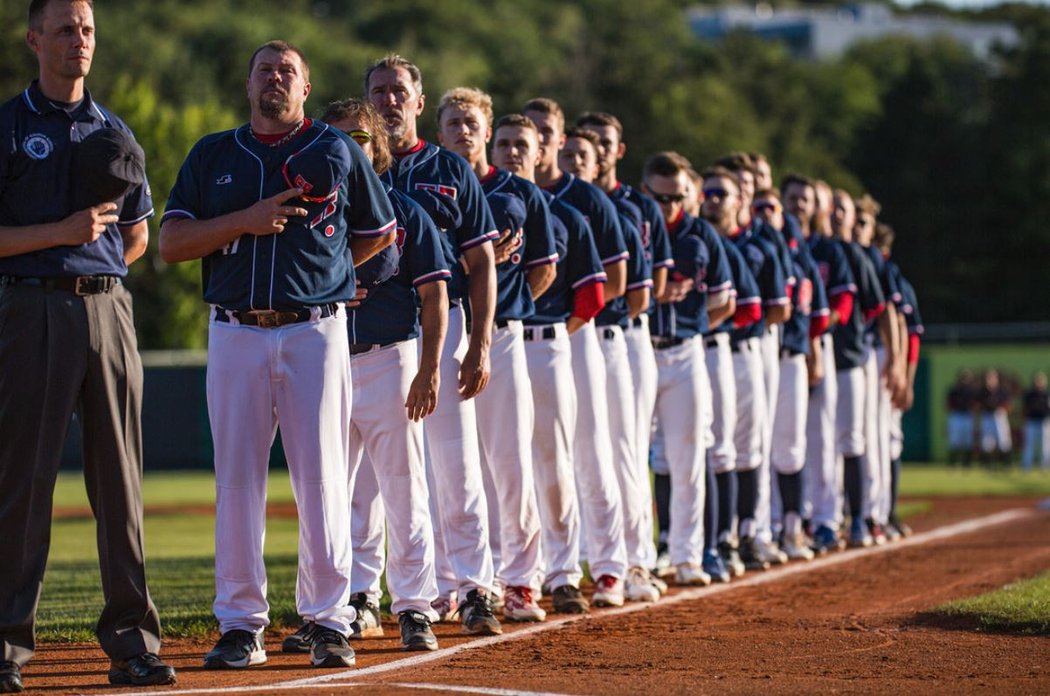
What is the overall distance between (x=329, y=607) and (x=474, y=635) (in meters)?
1.13

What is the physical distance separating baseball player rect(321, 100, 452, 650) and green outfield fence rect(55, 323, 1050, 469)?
59.9 ft

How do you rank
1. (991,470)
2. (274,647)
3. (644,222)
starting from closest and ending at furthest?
1. (274,647)
2. (644,222)
3. (991,470)

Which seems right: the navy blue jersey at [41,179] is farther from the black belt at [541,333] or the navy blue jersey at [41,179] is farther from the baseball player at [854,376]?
the baseball player at [854,376]

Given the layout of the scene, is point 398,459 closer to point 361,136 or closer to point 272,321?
point 272,321

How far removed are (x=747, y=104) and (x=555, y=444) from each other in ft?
206

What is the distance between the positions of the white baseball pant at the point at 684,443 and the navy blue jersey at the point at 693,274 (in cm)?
16

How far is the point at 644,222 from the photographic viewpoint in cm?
961

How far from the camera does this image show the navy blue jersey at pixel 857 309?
12.8m

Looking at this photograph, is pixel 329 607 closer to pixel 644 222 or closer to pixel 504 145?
pixel 504 145

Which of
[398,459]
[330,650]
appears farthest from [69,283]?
[398,459]

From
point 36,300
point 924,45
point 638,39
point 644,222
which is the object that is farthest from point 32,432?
point 924,45

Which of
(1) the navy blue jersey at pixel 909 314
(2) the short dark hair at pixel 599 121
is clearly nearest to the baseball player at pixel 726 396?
(2) the short dark hair at pixel 599 121

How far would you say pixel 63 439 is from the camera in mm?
5789

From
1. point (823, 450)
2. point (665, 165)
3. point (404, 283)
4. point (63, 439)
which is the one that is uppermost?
point (665, 165)
